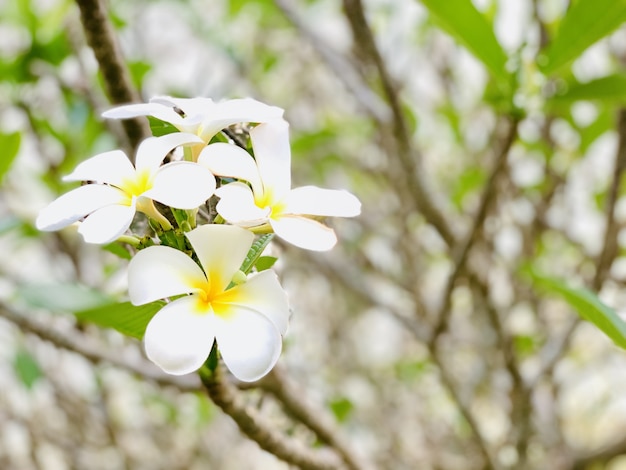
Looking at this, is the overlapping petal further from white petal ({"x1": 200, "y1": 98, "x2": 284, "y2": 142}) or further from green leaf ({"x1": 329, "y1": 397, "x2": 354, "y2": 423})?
green leaf ({"x1": 329, "y1": 397, "x2": 354, "y2": 423})

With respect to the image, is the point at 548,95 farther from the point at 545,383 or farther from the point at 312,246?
the point at 545,383

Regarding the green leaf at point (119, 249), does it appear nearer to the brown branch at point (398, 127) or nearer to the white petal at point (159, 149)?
the white petal at point (159, 149)

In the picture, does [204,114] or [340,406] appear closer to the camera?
[204,114]

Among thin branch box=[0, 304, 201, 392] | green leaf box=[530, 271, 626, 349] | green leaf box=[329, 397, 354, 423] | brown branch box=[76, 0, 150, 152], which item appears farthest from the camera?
green leaf box=[329, 397, 354, 423]

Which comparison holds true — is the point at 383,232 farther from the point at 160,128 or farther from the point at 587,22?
the point at 160,128

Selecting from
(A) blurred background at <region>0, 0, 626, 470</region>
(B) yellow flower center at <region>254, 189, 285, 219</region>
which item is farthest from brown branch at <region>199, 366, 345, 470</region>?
(B) yellow flower center at <region>254, 189, 285, 219</region>

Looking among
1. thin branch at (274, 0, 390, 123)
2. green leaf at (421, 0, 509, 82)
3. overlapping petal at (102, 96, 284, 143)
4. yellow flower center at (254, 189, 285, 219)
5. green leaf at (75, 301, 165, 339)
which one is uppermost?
thin branch at (274, 0, 390, 123)

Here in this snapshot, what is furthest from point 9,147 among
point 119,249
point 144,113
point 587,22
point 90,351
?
point 587,22

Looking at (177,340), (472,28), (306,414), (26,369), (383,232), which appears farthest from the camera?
(383,232)
